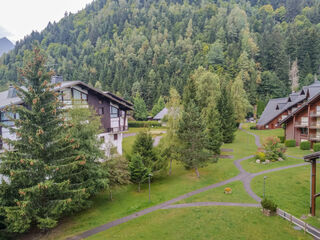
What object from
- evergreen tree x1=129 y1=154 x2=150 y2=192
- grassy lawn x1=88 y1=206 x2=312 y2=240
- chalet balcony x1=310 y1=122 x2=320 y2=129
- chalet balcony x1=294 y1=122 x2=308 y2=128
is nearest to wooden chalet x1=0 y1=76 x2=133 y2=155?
evergreen tree x1=129 y1=154 x2=150 y2=192

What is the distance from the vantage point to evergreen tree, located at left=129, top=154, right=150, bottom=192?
98.2 feet

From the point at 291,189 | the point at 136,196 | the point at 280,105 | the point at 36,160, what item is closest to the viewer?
the point at 36,160

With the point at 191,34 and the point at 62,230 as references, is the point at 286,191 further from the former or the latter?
the point at 191,34

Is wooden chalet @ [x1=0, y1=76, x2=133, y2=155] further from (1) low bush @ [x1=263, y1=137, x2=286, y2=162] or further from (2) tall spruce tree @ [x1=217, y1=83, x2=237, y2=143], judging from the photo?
(1) low bush @ [x1=263, y1=137, x2=286, y2=162]

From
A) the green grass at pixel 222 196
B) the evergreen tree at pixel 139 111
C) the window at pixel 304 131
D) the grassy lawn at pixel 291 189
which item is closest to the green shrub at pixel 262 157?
the grassy lawn at pixel 291 189

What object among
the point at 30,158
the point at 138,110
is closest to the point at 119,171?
the point at 30,158

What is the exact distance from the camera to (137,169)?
29.8 meters

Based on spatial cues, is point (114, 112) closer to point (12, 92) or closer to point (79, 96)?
point (79, 96)

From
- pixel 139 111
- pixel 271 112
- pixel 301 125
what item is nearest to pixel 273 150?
pixel 301 125

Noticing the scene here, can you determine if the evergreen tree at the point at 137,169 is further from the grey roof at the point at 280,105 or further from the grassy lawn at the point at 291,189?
the grey roof at the point at 280,105

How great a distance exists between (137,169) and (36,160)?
12829 mm

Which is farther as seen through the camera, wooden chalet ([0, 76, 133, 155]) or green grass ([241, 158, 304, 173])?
green grass ([241, 158, 304, 173])

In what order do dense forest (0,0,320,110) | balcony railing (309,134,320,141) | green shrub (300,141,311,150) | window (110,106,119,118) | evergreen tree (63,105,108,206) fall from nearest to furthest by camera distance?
evergreen tree (63,105,108,206), window (110,106,119,118), balcony railing (309,134,320,141), green shrub (300,141,311,150), dense forest (0,0,320,110)

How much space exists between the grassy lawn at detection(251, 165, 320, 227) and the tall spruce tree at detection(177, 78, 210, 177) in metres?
7.62
